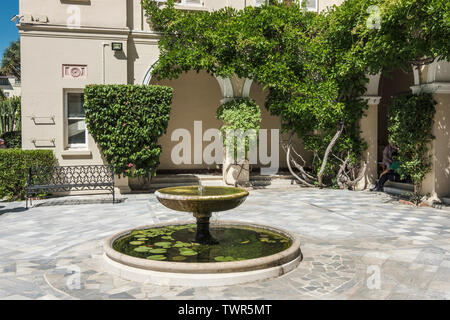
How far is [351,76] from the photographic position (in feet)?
36.6

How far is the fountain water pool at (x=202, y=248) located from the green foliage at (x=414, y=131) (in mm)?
5038

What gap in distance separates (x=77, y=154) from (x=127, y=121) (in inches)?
67.9

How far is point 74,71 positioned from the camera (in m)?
10.8

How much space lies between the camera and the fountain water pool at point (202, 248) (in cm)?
430

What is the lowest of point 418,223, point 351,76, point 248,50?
point 418,223

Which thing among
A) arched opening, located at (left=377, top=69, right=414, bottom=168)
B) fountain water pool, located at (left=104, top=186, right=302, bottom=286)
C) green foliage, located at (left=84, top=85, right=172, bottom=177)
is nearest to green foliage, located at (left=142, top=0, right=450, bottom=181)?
green foliage, located at (left=84, top=85, right=172, bottom=177)

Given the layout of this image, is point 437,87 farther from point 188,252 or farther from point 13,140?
point 13,140

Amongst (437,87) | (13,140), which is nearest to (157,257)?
(437,87)

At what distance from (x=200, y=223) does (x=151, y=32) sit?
25.1ft

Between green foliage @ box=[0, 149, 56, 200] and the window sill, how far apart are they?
2.27ft

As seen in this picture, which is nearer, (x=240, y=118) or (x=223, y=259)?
(x=223, y=259)

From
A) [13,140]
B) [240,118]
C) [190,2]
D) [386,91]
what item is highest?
[190,2]
